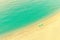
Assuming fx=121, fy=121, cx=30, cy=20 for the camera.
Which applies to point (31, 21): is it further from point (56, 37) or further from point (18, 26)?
point (56, 37)

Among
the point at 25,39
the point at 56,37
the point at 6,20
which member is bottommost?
the point at 56,37

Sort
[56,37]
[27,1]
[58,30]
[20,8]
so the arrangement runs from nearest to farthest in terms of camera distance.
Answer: [56,37] → [58,30] → [20,8] → [27,1]

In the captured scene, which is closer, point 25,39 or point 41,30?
point 25,39

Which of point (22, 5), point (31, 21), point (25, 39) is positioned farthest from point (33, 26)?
point (22, 5)

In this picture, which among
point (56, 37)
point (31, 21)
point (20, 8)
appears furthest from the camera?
point (20, 8)

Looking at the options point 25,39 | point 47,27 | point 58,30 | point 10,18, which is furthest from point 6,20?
point 58,30

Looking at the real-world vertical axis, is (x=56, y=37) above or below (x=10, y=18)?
below

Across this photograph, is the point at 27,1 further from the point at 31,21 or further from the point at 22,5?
the point at 31,21
